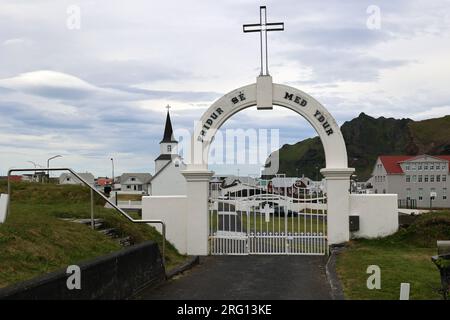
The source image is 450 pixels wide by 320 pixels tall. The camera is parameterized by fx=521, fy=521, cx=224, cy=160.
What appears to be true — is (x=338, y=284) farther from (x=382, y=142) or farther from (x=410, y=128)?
(x=382, y=142)

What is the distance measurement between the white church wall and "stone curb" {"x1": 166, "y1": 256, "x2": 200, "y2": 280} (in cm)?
4611

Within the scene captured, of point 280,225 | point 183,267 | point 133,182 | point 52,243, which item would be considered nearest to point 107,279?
point 52,243

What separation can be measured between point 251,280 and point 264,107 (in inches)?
212

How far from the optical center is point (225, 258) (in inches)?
530

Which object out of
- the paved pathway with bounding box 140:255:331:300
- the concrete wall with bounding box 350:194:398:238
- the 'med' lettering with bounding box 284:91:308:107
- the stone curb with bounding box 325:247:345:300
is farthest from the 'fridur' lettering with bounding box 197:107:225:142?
the stone curb with bounding box 325:247:345:300

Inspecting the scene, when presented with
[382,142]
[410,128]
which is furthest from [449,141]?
[382,142]

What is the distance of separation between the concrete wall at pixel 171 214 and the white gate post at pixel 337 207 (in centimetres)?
390

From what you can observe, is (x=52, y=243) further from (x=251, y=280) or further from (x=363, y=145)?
(x=363, y=145)

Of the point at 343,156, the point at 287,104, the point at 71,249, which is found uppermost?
the point at 287,104

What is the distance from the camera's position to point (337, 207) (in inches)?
546

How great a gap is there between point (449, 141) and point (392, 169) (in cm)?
4030

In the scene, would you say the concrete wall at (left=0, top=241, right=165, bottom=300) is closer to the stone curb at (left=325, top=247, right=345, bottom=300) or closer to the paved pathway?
the paved pathway

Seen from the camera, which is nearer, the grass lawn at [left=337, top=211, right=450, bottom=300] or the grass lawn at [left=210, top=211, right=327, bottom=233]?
the grass lawn at [left=337, top=211, right=450, bottom=300]

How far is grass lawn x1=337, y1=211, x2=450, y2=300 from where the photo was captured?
27.8 feet
